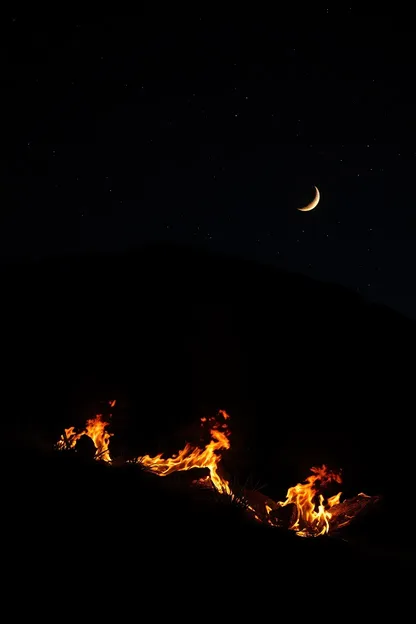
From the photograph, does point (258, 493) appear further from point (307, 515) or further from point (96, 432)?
point (96, 432)

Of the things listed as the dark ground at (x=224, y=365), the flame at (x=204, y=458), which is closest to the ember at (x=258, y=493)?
the flame at (x=204, y=458)

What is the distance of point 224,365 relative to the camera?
12.0 meters

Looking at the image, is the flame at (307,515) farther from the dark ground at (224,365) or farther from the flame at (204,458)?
the dark ground at (224,365)

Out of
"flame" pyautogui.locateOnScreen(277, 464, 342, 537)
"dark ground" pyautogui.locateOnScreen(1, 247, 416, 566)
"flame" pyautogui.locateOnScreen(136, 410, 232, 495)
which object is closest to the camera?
"flame" pyautogui.locateOnScreen(277, 464, 342, 537)

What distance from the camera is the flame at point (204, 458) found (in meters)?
→ 7.31

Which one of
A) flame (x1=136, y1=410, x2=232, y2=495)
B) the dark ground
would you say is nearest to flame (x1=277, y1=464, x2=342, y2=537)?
flame (x1=136, y1=410, x2=232, y2=495)

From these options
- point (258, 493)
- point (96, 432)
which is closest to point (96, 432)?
point (96, 432)

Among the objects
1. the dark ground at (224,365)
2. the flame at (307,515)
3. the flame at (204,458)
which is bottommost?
the flame at (307,515)

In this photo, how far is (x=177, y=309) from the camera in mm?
12609

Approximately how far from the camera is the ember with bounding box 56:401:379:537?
20.5 feet

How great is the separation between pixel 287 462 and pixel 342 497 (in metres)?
1.41

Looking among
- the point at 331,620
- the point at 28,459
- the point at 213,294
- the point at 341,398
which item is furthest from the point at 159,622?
the point at 213,294

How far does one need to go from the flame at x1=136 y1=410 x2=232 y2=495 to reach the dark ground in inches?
11.9

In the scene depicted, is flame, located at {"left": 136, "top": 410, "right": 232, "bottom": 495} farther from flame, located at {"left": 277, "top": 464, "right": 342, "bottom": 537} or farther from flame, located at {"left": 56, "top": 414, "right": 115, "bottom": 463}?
flame, located at {"left": 56, "top": 414, "right": 115, "bottom": 463}
